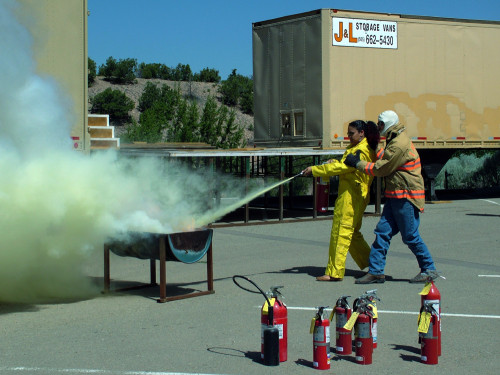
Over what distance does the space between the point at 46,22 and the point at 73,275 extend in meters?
5.11

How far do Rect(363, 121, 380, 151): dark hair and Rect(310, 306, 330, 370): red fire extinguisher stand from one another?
4214 millimetres

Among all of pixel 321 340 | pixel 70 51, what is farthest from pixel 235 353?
pixel 70 51

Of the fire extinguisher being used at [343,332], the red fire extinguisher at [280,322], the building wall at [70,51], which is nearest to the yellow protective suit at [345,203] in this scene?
the fire extinguisher being used at [343,332]

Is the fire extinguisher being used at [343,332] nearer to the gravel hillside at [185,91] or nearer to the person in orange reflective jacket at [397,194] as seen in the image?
the person in orange reflective jacket at [397,194]

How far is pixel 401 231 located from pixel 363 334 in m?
3.44

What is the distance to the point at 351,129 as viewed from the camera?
900cm

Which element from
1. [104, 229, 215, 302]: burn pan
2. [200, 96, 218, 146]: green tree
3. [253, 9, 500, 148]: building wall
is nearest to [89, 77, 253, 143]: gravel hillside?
[200, 96, 218, 146]: green tree

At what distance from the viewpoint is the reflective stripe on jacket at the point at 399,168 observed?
8469 mm

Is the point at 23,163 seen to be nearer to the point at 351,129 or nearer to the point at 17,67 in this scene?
the point at 17,67

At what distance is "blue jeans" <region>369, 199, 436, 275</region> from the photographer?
27.8ft

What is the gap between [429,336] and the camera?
533cm

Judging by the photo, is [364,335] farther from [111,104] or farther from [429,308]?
[111,104]

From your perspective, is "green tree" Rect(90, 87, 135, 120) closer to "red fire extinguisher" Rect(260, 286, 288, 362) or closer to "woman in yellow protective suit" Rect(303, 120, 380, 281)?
"woman in yellow protective suit" Rect(303, 120, 380, 281)

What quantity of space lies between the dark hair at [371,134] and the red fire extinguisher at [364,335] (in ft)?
13.0
